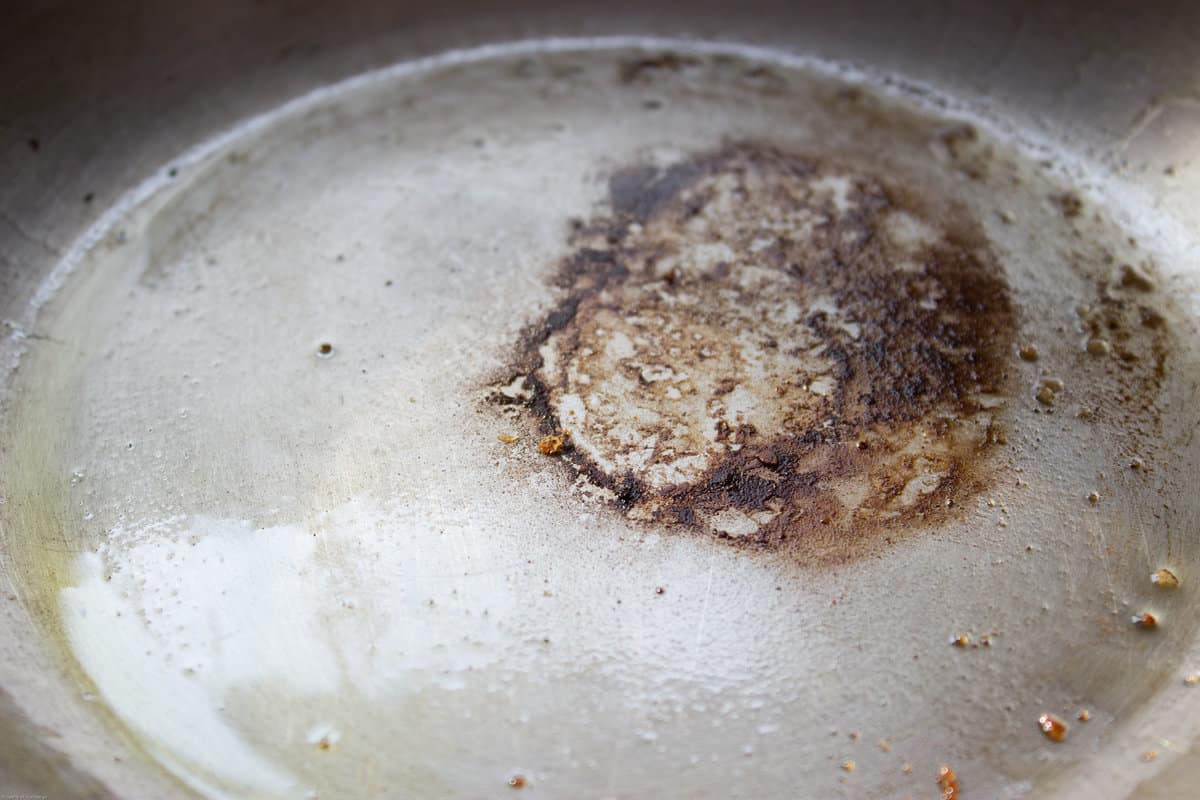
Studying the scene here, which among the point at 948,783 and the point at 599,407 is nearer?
the point at 948,783

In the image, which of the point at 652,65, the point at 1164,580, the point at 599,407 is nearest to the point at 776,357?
the point at 599,407

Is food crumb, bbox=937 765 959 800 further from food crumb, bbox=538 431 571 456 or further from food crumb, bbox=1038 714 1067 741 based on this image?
food crumb, bbox=538 431 571 456

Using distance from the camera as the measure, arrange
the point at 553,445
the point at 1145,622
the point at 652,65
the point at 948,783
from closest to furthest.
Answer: the point at 948,783 < the point at 1145,622 < the point at 553,445 < the point at 652,65

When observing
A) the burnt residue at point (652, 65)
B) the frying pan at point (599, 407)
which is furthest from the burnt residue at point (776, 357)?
the burnt residue at point (652, 65)

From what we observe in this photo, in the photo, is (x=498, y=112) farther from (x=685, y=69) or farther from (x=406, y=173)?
(x=685, y=69)

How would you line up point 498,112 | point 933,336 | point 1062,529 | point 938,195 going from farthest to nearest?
point 498,112, point 938,195, point 933,336, point 1062,529

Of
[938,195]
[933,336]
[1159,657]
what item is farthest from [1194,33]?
[1159,657]

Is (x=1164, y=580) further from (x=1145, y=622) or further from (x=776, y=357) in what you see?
(x=776, y=357)
